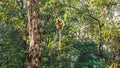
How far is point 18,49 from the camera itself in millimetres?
24375

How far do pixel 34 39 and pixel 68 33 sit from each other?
16.1 metres

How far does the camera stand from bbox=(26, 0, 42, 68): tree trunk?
8.16 metres

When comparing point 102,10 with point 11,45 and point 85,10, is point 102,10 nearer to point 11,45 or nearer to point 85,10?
point 85,10

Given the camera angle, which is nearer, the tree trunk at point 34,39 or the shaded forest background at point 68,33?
the tree trunk at point 34,39

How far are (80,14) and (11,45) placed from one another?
10930mm

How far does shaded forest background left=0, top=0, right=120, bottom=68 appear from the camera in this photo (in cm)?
1274

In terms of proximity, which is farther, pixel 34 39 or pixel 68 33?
pixel 68 33

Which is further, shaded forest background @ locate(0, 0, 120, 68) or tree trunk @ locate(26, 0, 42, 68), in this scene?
shaded forest background @ locate(0, 0, 120, 68)

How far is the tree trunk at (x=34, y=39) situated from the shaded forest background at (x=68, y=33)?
146 centimetres

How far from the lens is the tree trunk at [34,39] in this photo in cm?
816

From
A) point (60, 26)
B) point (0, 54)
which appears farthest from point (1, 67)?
point (60, 26)

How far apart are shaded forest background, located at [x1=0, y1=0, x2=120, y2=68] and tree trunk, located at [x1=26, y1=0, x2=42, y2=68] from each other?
146cm

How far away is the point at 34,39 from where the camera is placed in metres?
8.29

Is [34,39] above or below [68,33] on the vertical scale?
above
